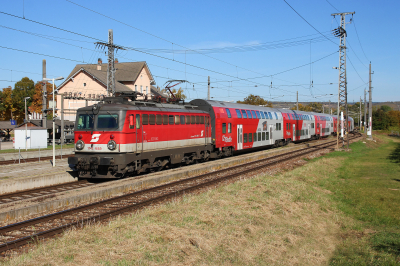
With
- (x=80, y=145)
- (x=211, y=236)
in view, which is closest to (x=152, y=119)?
(x=80, y=145)

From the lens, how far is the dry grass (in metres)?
6.88

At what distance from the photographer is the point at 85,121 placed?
654 inches

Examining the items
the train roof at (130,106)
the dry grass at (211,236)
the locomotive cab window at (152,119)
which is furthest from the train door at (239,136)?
the dry grass at (211,236)

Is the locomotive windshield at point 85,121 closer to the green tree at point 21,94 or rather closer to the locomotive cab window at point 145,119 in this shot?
the locomotive cab window at point 145,119

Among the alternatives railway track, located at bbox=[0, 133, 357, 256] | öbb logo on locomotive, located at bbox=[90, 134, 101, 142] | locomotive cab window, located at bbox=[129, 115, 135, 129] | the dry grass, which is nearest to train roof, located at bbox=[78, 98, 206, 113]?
locomotive cab window, located at bbox=[129, 115, 135, 129]

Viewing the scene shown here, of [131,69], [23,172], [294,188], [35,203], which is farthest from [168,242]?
[131,69]

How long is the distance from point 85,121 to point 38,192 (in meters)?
3.87

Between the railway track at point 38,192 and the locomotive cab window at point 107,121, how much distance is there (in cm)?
303

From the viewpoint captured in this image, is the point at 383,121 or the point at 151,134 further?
the point at 383,121

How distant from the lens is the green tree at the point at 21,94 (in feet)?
270

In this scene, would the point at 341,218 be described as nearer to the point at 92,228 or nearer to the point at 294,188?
the point at 294,188

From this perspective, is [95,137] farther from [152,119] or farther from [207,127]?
[207,127]

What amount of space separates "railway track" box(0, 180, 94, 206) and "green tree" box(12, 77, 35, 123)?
7463 centimetres

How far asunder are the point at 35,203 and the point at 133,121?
6.17 meters
